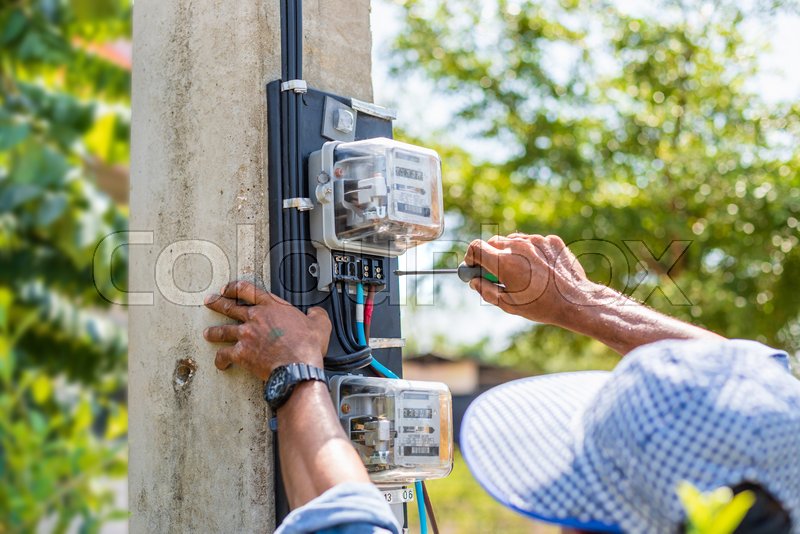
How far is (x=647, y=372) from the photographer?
1.32 metres

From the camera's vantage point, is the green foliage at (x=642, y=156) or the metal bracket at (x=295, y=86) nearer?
the metal bracket at (x=295, y=86)

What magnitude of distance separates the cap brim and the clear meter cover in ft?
1.80

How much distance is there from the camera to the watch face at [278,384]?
1.87 meters

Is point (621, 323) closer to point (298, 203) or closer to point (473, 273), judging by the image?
point (473, 273)

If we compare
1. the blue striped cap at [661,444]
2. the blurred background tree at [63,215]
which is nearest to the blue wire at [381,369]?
the blue striped cap at [661,444]

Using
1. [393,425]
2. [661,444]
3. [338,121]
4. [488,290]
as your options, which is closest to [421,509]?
[393,425]

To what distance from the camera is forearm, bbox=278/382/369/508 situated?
1.67 metres

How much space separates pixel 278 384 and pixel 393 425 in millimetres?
359

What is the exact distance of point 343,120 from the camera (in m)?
2.30

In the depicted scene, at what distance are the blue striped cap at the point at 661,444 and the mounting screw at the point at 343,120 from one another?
1059mm

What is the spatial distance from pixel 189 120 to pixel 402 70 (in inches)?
230

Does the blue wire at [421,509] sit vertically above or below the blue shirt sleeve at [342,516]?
below

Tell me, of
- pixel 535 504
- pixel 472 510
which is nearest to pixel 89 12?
pixel 535 504

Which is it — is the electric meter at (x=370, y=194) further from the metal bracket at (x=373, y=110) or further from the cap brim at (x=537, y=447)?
the cap brim at (x=537, y=447)
